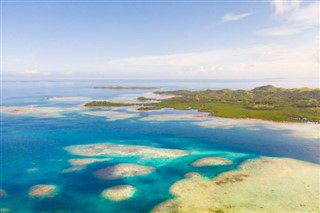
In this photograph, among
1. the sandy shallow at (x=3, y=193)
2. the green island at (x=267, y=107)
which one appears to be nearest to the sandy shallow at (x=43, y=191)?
the sandy shallow at (x=3, y=193)

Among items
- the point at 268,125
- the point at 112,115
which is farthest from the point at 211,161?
the point at 112,115

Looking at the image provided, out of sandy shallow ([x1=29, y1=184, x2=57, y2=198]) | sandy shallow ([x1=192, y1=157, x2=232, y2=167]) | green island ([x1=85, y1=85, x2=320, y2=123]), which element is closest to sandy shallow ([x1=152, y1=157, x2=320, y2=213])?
sandy shallow ([x1=192, y1=157, x2=232, y2=167])

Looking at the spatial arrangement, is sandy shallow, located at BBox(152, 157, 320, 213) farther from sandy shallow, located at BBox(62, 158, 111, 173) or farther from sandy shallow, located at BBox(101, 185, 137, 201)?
sandy shallow, located at BBox(62, 158, 111, 173)

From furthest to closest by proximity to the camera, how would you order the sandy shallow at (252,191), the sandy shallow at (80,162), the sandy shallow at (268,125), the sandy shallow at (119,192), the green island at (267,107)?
the green island at (267,107), the sandy shallow at (268,125), the sandy shallow at (80,162), the sandy shallow at (119,192), the sandy shallow at (252,191)

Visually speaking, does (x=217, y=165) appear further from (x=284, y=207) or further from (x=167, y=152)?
(x=284, y=207)

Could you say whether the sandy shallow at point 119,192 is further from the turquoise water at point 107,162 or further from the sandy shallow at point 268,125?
the sandy shallow at point 268,125
